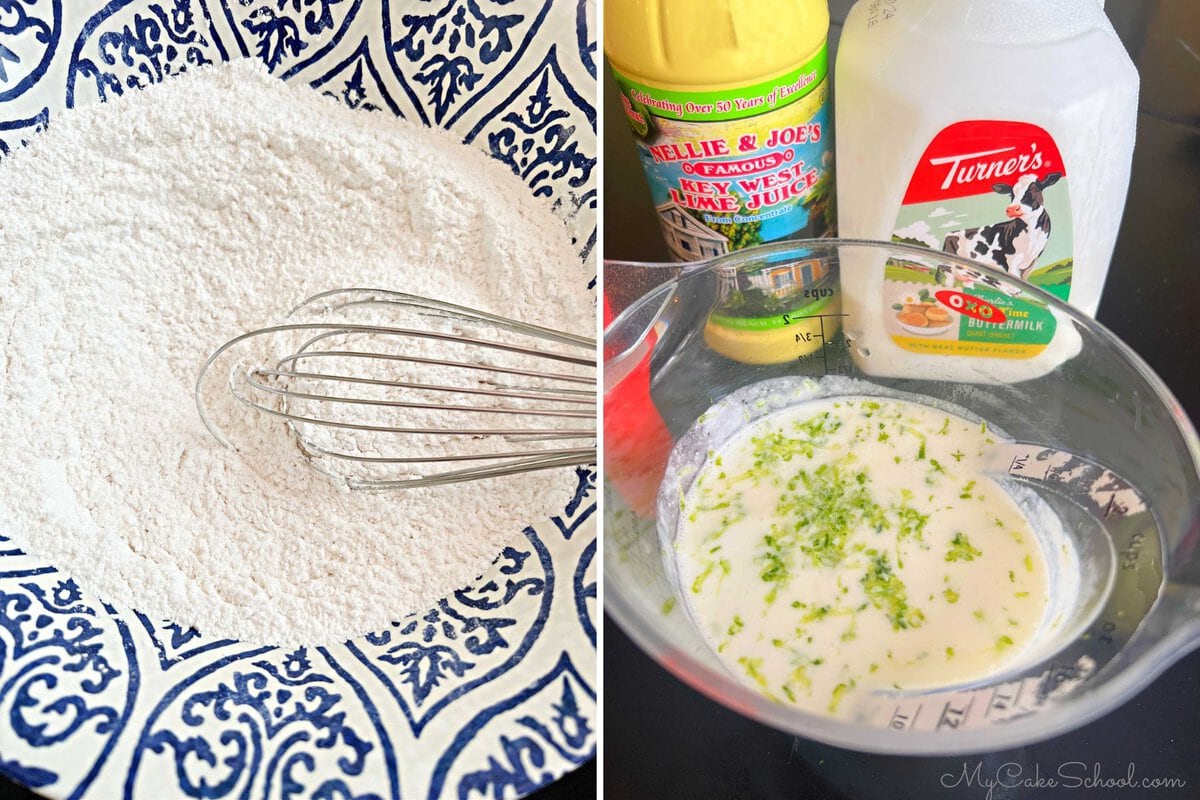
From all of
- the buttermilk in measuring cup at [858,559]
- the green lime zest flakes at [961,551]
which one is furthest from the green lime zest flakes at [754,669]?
the green lime zest flakes at [961,551]

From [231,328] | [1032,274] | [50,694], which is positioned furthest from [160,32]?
A: [1032,274]

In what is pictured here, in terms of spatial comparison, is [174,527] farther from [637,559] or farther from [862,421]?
[862,421]

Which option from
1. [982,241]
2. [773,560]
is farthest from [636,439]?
[982,241]

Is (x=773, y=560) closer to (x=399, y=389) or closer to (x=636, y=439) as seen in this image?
(x=636, y=439)

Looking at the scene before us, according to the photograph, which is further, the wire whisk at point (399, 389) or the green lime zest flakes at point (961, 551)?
the wire whisk at point (399, 389)

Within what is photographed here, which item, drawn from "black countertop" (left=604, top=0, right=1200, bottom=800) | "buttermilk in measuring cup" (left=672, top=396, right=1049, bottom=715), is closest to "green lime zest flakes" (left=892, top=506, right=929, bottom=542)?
"buttermilk in measuring cup" (left=672, top=396, right=1049, bottom=715)
